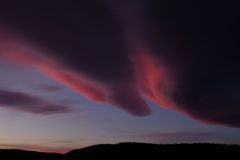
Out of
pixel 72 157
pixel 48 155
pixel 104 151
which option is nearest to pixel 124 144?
pixel 104 151

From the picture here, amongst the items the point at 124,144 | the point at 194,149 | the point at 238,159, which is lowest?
the point at 238,159

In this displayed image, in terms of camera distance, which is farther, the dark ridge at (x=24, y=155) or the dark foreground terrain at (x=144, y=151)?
the dark ridge at (x=24, y=155)

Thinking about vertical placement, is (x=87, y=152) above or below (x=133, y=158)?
above

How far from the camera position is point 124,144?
7481 cm

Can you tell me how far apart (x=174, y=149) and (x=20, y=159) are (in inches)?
1597

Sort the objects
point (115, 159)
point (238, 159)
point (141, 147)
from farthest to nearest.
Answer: point (141, 147)
point (115, 159)
point (238, 159)

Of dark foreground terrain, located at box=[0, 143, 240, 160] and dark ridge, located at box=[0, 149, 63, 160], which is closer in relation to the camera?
dark foreground terrain, located at box=[0, 143, 240, 160]

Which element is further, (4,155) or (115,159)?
(4,155)

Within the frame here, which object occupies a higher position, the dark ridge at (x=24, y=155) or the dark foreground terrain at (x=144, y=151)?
the dark ridge at (x=24, y=155)

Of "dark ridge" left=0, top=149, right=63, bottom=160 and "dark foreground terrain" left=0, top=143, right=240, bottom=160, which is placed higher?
"dark ridge" left=0, top=149, right=63, bottom=160

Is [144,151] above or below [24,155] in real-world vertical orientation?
below

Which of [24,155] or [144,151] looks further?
[24,155]

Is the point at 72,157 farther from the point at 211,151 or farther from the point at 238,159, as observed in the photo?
the point at 238,159

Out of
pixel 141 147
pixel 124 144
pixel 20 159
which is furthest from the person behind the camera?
pixel 20 159
